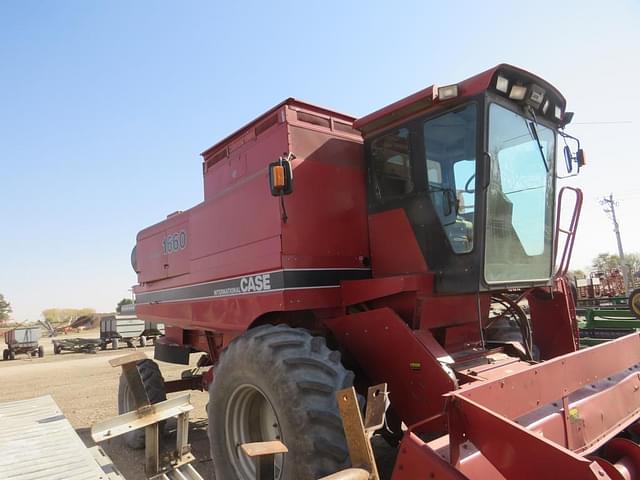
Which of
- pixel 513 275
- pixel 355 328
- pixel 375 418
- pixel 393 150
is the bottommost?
pixel 375 418

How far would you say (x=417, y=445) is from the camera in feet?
6.84

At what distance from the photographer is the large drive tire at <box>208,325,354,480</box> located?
9.32ft

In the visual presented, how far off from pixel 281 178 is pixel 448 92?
1.44 meters

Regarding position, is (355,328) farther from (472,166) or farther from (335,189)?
(472,166)

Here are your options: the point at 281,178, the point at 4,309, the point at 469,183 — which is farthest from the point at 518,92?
the point at 4,309

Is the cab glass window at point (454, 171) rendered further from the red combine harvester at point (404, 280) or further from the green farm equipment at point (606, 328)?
the green farm equipment at point (606, 328)

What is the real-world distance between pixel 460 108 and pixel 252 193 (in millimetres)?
2007

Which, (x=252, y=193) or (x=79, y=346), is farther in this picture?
(x=79, y=346)

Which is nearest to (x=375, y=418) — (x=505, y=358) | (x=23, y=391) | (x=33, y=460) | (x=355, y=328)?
(x=355, y=328)

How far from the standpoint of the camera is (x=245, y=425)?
380 centimetres

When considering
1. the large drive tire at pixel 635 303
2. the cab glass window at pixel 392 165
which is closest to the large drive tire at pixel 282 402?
the cab glass window at pixel 392 165

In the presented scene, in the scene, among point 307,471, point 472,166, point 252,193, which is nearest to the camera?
point 307,471

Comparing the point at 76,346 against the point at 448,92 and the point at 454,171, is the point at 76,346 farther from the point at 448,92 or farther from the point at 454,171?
the point at 448,92

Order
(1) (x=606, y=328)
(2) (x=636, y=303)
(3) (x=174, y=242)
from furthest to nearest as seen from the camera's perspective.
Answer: (2) (x=636, y=303), (1) (x=606, y=328), (3) (x=174, y=242)
